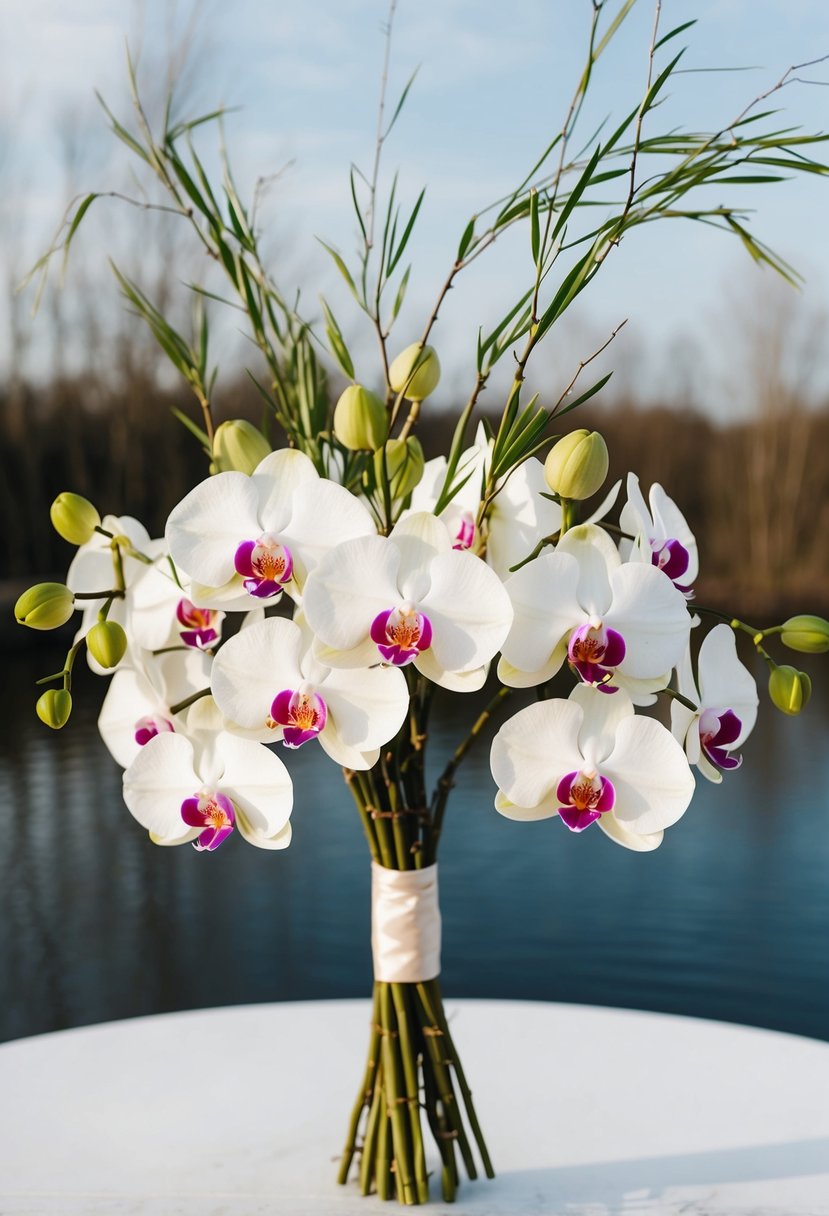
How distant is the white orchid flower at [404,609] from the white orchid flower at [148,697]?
0.47 ft

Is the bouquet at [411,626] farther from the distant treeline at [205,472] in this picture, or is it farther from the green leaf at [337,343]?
the distant treeline at [205,472]

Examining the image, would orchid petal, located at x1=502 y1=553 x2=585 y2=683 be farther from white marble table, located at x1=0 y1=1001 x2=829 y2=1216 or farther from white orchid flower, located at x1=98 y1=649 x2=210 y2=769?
white marble table, located at x1=0 y1=1001 x2=829 y2=1216

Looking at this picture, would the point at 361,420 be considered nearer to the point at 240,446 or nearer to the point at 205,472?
the point at 240,446

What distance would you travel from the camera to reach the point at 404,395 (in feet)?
1.99

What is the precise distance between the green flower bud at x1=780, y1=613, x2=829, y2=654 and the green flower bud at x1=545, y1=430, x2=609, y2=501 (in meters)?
0.10

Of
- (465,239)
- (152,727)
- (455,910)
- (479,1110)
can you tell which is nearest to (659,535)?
(465,239)

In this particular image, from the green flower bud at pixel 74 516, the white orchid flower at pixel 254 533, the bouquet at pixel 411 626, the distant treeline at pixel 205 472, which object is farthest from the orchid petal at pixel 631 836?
the distant treeline at pixel 205 472

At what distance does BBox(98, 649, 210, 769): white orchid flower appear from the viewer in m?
0.62

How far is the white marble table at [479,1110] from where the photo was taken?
66 centimetres

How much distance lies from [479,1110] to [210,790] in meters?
0.33

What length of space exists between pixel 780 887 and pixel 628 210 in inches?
97.4

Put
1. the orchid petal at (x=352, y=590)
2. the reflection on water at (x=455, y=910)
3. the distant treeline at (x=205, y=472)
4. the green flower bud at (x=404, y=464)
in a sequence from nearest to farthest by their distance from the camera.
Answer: the orchid petal at (x=352, y=590) < the green flower bud at (x=404, y=464) < the reflection on water at (x=455, y=910) < the distant treeline at (x=205, y=472)

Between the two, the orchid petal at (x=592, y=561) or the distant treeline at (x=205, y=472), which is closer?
the orchid petal at (x=592, y=561)

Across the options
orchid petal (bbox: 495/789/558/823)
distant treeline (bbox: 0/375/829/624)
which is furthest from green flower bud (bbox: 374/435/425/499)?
distant treeline (bbox: 0/375/829/624)
